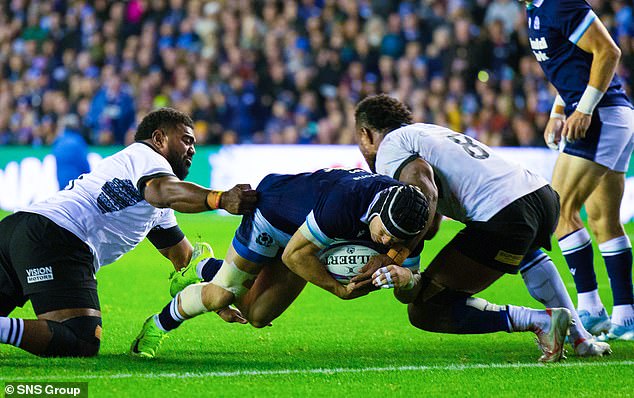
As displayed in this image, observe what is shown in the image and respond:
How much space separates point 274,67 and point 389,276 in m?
14.3

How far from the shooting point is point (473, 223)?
5938mm

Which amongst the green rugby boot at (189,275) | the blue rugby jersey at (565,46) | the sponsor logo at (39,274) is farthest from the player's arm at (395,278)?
the blue rugby jersey at (565,46)

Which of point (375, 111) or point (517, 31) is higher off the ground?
point (375, 111)

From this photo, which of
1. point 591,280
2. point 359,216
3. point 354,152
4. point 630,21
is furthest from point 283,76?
point 359,216

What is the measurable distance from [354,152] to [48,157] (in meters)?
5.15

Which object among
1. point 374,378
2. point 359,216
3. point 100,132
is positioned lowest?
point 100,132

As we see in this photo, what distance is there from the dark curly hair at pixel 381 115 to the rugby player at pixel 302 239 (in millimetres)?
451

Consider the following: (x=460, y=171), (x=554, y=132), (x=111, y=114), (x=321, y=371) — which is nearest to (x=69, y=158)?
(x=111, y=114)

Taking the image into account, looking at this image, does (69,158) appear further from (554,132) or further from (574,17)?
(574,17)

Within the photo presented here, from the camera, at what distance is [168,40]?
20.6 meters

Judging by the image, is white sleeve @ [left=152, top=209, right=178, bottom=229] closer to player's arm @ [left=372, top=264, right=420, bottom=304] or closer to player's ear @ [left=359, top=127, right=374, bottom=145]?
player's ear @ [left=359, top=127, right=374, bottom=145]

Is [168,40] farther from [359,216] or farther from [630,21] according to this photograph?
[359,216]

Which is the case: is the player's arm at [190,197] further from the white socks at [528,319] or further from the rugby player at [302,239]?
the white socks at [528,319]

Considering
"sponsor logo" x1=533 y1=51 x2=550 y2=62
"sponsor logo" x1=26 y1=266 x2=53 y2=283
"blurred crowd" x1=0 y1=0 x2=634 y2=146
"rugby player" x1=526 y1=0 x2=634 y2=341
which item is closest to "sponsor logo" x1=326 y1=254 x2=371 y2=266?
"sponsor logo" x1=26 y1=266 x2=53 y2=283
